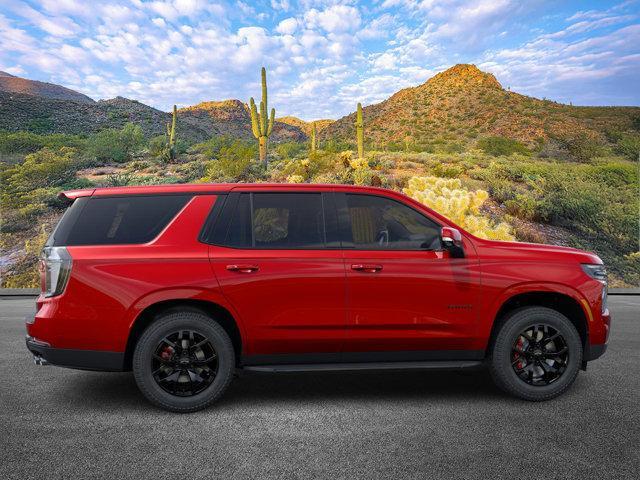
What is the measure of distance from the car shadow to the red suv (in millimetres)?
410

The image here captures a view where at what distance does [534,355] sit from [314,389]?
2036mm

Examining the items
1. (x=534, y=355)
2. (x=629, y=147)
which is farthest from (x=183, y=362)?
(x=629, y=147)

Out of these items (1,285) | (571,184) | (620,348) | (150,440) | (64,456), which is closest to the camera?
(64,456)

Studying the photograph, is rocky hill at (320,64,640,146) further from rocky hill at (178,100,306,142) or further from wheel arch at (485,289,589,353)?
wheel arch at (485,289,589,353)

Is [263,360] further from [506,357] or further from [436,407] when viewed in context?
[506,357]

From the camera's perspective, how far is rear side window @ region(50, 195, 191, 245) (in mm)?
4953

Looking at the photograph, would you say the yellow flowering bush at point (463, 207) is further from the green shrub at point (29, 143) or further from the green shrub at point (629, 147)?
the green shrub at point (29, 143)

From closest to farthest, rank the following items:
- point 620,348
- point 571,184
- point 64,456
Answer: point 64,456 < point 620,348 < point 571,184

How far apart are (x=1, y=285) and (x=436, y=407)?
19518mm

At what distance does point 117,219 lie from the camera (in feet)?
16.5

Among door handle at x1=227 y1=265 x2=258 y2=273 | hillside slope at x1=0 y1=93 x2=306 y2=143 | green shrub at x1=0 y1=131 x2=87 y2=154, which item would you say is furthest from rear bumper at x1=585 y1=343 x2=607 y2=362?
hillside slope at x1=0 y1=93 x2=306 y2=143

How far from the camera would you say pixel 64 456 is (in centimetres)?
396

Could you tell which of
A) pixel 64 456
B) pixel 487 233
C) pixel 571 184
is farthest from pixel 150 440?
pixel 571 184

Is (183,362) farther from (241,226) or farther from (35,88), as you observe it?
(35,88)
